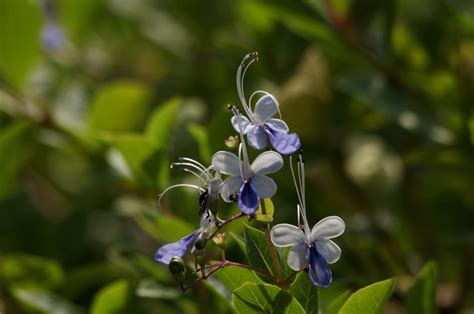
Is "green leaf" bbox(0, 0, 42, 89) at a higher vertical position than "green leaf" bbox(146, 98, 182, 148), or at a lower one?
higher

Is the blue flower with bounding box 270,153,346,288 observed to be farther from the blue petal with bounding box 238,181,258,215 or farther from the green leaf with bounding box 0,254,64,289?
the green leaf with bounding box 0,254,64,289

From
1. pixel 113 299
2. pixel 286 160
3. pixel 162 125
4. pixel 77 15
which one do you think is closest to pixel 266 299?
pixel 113 299

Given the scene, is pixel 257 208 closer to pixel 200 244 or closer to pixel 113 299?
pixel 200 244

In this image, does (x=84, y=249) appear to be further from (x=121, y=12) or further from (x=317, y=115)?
(x=121, y=12)

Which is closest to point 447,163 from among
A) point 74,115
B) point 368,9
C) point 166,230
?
point 368,9

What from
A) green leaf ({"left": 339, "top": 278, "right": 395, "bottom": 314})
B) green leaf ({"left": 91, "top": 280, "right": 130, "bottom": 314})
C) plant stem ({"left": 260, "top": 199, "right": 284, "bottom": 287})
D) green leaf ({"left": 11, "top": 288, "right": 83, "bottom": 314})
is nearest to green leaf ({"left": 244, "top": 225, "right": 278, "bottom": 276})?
plant stem ({"left": 260, "top": 199, "right": 284, "bottom": 287})

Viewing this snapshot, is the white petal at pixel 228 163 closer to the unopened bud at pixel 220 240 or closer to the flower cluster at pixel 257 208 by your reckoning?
the flower cluster at pixel 257 208

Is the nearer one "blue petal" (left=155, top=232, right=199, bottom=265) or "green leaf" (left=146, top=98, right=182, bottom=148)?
"blue petal" (left=155, top=232, right=199, bottom=265)
